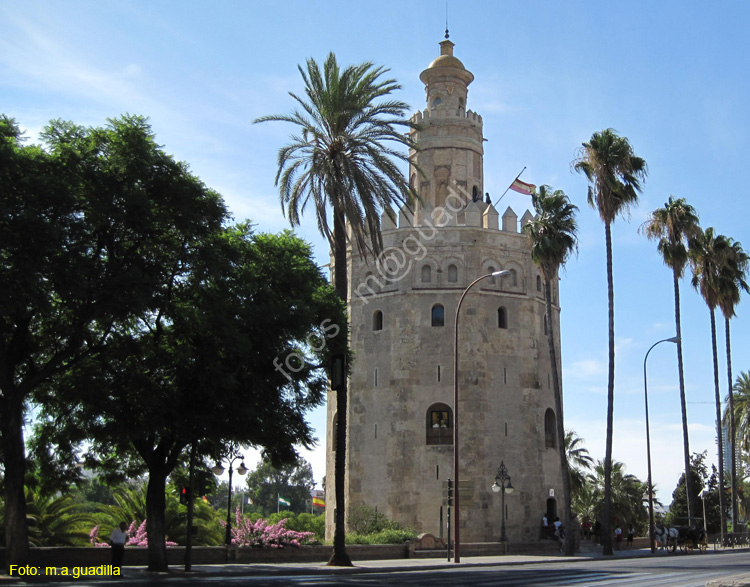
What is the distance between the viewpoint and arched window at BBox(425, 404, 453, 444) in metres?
40.4

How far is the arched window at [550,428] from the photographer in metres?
42.9

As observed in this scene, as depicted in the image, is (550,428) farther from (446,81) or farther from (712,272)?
(446,81)

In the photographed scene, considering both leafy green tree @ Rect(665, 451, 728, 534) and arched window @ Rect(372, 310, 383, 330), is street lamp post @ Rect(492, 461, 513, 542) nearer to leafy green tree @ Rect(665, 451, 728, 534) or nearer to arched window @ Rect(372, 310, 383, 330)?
arched window @ Rect(372, 310, 383, 330)

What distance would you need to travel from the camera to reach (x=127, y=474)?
25266 mm

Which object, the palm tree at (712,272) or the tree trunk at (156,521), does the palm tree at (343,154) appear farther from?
the palm tree at (712,272)

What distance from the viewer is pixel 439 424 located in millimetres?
40562

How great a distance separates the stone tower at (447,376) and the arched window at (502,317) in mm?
55

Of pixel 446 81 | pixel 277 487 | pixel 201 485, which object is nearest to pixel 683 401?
pixel 446 81

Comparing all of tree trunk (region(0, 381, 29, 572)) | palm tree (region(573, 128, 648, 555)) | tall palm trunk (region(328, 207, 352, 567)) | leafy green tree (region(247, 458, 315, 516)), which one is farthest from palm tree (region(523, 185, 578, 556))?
leafy green tree (region(247, 458, 315, 516))

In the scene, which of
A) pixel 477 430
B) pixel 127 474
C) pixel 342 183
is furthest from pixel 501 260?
pixel 127 474

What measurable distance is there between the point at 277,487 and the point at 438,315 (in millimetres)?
76869

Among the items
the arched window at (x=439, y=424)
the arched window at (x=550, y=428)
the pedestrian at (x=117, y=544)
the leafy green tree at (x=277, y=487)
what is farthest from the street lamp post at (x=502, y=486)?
the leafy green tree at (x=277, y=487)

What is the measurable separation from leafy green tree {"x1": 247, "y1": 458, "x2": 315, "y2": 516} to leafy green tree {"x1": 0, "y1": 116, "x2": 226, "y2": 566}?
91.3m

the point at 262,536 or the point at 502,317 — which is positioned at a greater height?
A: the point at 502,317
